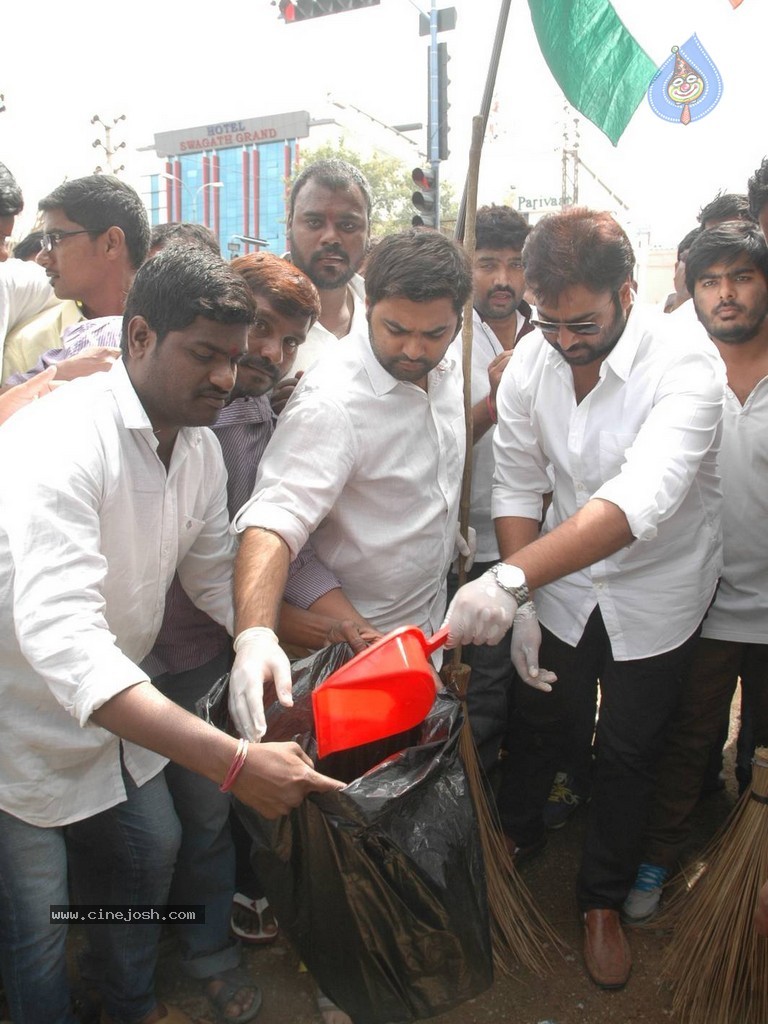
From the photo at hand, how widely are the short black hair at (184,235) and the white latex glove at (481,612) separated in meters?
1.48

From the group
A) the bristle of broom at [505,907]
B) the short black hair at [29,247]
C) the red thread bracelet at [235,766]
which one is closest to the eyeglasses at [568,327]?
the bristle of broom at [505,907]

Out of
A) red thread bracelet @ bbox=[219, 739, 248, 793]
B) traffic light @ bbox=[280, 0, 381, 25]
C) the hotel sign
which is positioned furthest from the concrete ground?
the hotel sign

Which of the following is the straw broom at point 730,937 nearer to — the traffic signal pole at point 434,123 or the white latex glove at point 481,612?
the white latex glove at point 481,612

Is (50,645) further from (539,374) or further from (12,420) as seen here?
(539,374)

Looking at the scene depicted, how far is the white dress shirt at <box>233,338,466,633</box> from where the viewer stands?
1998 millimetres

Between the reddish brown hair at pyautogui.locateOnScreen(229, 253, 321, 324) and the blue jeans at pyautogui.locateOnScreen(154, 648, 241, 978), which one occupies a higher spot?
the reddish brown hair at pyautogui.locateOnScreen(229, 253, 321, 324)

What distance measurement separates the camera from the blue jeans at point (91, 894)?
1.72 meters

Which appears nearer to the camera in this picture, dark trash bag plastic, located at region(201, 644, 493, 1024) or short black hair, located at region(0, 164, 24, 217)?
dark trash bag plastic, located at region(201, 644, 493, 1024)

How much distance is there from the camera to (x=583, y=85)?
246 cm

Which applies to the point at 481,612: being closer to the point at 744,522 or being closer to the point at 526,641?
the point at 526,641

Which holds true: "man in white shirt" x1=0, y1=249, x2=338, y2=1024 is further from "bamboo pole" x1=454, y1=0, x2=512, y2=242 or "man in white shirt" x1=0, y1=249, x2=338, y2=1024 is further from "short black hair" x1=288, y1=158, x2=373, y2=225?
"short black hair" x1=288, y1=158, x2=373, y2=225

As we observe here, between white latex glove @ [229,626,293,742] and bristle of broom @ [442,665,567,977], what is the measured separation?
2.49 ft

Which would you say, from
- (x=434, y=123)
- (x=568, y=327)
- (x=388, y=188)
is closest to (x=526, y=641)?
(x=568, y=327)

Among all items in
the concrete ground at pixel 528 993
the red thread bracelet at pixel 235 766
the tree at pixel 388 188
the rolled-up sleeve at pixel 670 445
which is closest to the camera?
the red thread bracelet at pixel 235 766
